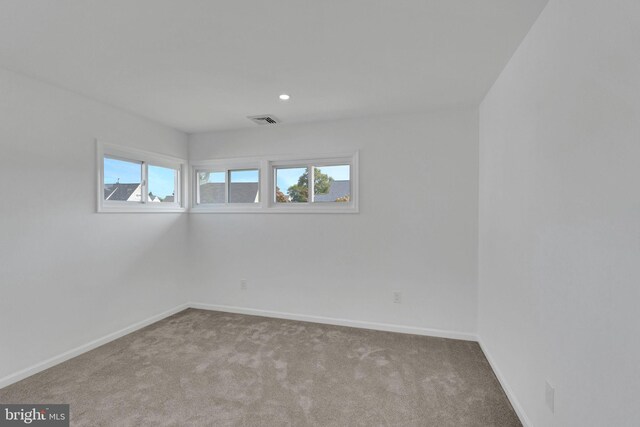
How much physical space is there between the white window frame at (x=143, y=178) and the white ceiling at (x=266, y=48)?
0.51m

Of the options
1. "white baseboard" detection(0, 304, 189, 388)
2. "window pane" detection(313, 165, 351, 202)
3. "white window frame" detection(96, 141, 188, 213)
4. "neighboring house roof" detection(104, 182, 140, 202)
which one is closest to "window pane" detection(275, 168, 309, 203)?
"window pane" detection(313, 165, 351, 202)

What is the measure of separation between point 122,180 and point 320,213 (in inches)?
84.1

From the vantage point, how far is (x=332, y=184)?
356 centimetres

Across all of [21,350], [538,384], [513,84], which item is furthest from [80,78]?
[538,384]

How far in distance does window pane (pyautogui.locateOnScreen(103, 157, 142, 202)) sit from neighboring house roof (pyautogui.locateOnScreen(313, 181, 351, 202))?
200cm

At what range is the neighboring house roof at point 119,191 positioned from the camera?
3.06m

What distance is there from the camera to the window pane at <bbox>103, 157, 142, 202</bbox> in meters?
3.06

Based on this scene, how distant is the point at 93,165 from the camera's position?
2.82 m

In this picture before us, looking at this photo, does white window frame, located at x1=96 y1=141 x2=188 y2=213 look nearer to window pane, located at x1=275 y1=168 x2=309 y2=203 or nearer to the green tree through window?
window pane, located at x1=275 y1=168 x2=309 y2=203

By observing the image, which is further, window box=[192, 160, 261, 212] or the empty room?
window box=[192, 160, 261, 212]

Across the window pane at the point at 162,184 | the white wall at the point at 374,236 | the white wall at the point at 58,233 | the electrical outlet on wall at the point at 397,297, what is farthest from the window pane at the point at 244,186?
the electrical outlet on wall at the point at 397,297

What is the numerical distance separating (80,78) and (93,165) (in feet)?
2.62

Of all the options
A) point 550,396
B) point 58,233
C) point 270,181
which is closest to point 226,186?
point 270,181

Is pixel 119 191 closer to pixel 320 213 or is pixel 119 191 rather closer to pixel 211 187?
pixel 211 187
